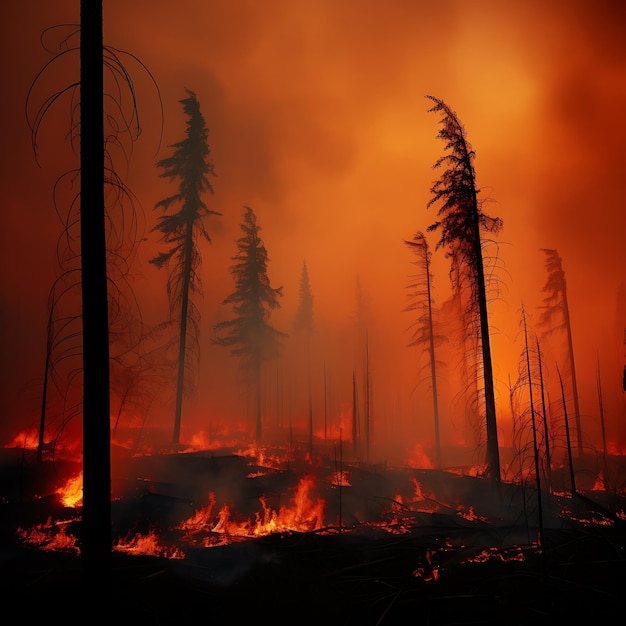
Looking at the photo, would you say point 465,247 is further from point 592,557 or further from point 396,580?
point 396,580

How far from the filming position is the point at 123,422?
34562 millimetres

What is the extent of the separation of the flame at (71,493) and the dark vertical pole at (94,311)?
7824mm

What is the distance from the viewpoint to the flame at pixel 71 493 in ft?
38.3

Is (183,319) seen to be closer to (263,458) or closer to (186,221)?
(186,221)

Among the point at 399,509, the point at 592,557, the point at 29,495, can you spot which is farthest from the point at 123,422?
the point at 592,557

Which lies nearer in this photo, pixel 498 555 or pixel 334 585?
pixel 334 585

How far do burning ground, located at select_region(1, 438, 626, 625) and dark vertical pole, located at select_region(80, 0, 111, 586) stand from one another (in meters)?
0.94

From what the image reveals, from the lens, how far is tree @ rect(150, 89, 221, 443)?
76.5 ft

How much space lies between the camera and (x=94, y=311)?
5594 mm

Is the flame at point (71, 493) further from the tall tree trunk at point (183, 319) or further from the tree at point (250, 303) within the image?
the tree at point (250, 303)

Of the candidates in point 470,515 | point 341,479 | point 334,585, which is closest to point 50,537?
point 334,585

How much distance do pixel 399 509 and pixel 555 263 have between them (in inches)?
973

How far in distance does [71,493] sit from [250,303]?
1853cm

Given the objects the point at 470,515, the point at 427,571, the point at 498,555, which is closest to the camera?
the point at 427,571
